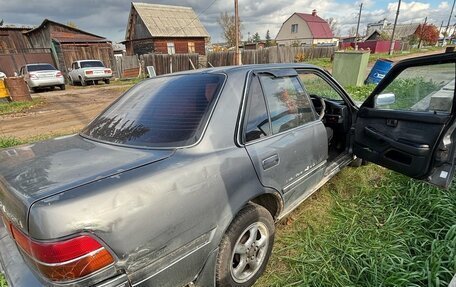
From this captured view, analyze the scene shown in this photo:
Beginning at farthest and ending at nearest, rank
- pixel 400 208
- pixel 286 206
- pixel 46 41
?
pixel 46 41, pixel 400 208, pixel 286 206

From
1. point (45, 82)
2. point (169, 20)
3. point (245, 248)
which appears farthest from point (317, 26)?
point (245, 248)

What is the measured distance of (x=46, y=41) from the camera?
27.8 meters

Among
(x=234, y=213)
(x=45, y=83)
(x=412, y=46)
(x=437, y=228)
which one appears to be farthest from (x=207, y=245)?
(x=412, y=46)

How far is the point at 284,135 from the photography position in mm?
2287

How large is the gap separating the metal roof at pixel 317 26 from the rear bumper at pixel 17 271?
63.9 m

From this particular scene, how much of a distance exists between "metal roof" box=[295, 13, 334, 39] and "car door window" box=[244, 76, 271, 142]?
62.6m

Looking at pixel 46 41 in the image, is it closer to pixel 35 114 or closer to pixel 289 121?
pixel 35 114

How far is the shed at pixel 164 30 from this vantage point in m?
30.0

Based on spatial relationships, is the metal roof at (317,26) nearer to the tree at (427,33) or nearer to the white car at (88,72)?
the tree at (427,33)

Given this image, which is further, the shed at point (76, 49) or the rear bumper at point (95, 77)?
the shed at point (76, 49)

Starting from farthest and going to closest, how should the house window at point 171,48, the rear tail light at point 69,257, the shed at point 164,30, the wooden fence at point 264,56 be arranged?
the house window at point 171,48 → the shed at point 164,30 → the wooden fence at point 264,56 → the rear tail light at point 69,257

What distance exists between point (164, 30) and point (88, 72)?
15.9 m

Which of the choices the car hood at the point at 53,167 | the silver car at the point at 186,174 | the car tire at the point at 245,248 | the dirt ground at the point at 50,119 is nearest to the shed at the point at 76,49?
the dirt ground at the point at 50,119

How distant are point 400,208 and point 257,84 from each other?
200 centimetres
